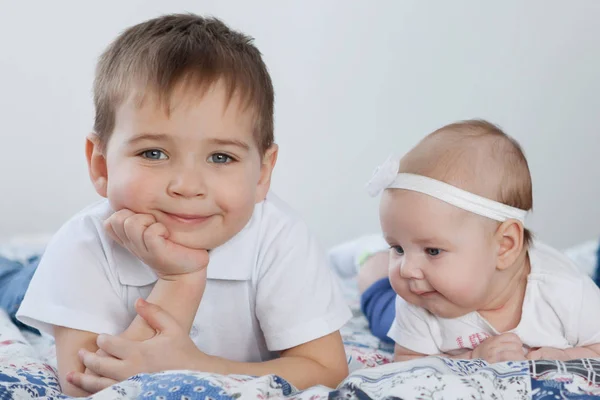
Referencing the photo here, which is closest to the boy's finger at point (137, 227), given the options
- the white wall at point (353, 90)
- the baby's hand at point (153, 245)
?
the baby's hand at point (153, 245)

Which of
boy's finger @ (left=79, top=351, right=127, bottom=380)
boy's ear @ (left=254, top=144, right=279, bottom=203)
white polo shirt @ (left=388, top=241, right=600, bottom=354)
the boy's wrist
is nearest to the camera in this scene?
boy's finger @ (left=79, top=351, right=127, bottom=380)

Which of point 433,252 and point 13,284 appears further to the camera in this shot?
point 13,284

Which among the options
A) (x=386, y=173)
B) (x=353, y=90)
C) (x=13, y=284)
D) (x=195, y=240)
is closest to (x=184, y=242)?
(x=195, y=240)

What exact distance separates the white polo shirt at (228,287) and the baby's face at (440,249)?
16 centimetres

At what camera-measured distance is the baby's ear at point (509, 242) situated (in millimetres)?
1647

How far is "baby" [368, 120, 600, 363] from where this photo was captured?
5.28 ft

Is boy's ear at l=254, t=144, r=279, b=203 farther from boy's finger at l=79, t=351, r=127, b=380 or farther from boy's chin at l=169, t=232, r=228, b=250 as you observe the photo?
boy's finger at l=79, t=351, r=127, b=380

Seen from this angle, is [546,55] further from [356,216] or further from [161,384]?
[161,384]

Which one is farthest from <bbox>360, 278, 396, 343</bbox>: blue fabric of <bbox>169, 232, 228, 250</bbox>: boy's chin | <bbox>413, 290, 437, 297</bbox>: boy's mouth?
<bbox>169, 232, 228, 250</bbox>: boy's chin

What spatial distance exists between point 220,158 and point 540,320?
0.72 meters

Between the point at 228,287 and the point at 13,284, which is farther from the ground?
the point at 228,287

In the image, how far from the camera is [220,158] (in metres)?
1.41

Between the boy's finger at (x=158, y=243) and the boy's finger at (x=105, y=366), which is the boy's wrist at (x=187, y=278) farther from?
the boy's finger at (x=105, y=366)

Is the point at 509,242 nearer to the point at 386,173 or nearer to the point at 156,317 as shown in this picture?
the point at 386,173
